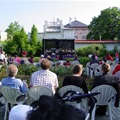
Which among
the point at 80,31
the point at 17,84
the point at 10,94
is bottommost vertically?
the point at 10,94

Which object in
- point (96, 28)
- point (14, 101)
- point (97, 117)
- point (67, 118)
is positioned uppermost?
point (96, 28)

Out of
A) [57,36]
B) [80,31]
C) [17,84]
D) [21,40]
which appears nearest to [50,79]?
[17,84]

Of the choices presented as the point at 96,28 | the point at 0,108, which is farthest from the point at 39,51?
the point at 0,108

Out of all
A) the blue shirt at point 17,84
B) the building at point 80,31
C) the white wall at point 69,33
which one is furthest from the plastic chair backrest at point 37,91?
the building at point 80,31

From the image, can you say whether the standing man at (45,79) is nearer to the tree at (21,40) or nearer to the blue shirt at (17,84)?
the blue shirt at (17,84)

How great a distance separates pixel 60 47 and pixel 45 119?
135 ft

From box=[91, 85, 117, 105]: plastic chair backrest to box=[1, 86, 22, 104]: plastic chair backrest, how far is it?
1635 millimetres

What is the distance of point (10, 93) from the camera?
230 inches

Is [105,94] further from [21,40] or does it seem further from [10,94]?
[21,40]

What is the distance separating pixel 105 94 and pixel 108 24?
5602 cm

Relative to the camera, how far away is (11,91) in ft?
19.0

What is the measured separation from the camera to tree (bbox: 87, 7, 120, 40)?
60062mm

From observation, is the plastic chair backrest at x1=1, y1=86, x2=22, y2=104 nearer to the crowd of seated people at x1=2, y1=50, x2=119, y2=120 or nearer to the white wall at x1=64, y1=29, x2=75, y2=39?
the crowd of seated people at x1=2, y1=50, x2=119, y2=120

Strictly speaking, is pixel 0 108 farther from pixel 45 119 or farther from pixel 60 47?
pixel 60 47
